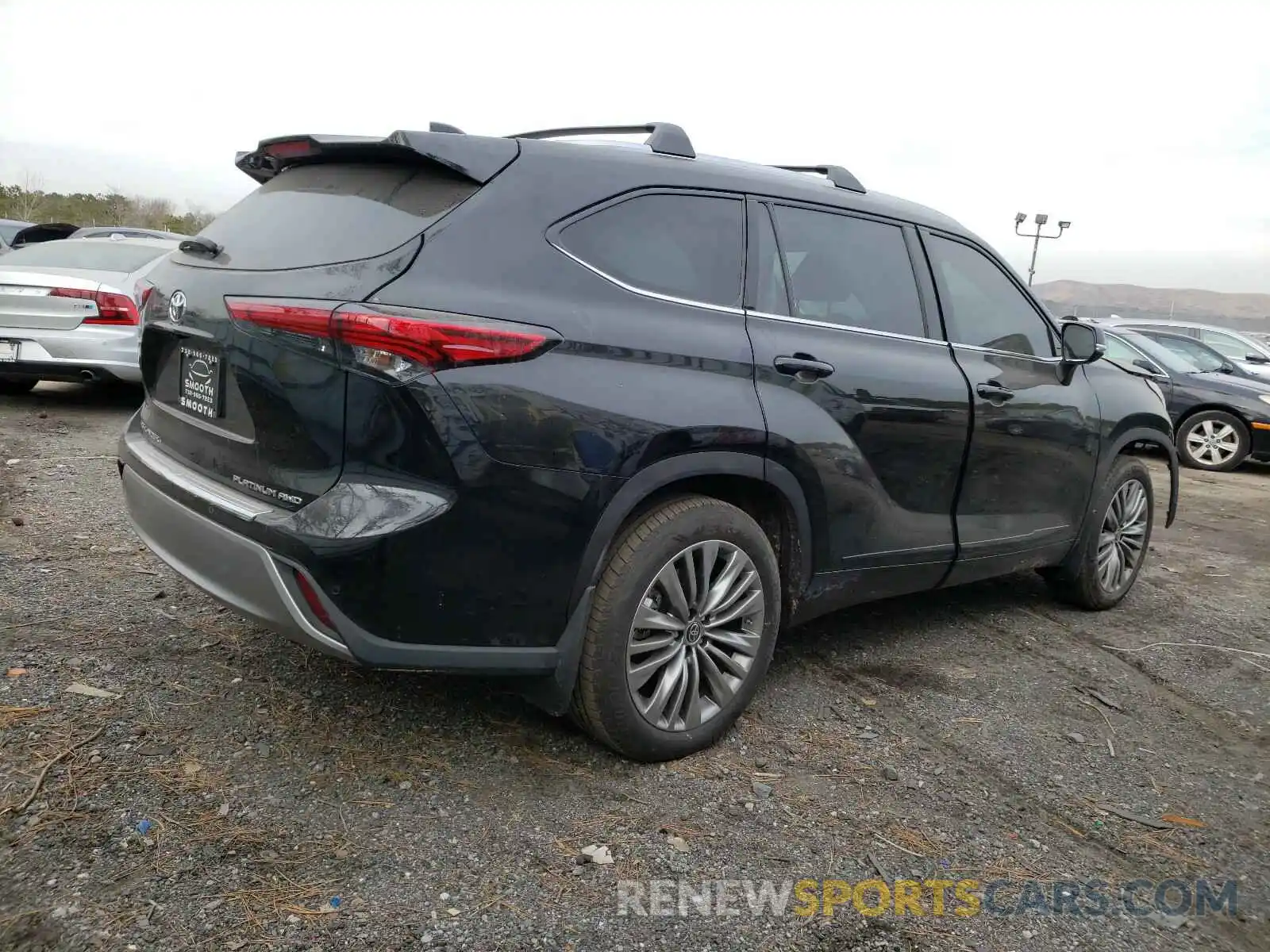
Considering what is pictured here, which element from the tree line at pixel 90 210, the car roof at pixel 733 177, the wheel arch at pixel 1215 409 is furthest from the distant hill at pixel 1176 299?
the car roof at pixel 733 177

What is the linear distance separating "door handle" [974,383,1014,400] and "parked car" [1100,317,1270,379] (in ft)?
32.1

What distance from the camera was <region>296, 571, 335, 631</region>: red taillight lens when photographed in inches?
94.4

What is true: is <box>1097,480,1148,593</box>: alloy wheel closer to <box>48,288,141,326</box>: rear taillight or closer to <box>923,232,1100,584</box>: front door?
<box>923,232,1100,584</box>: front door

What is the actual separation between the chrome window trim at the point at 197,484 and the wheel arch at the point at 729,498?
2.70ft

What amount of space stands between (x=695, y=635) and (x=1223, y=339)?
1443 centimetres

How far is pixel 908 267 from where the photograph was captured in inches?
149

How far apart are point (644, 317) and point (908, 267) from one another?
4.79 feet

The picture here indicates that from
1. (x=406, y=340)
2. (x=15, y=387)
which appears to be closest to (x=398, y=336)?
(x=406, y=340)

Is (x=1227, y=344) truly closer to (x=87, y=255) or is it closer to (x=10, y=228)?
(x=87, y=255)

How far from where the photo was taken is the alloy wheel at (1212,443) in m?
11.0

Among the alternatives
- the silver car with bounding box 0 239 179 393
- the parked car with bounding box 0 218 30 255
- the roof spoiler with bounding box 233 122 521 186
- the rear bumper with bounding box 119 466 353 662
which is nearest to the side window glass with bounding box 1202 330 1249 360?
the silver car with bounding box 0 239 179 393

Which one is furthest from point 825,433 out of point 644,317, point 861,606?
point 861,606

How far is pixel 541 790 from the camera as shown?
2785 mm

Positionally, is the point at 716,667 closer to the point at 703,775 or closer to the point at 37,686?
the point at 703,775
